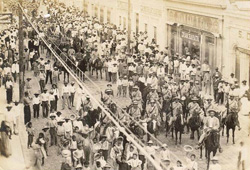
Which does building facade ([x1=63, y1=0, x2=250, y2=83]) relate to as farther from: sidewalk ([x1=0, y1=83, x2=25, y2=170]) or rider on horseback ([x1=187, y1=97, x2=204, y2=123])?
sidewalk ([x1=0, y1=83, x2=25, y2=170])

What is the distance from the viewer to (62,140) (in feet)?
42.4

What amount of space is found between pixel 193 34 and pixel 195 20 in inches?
24.4

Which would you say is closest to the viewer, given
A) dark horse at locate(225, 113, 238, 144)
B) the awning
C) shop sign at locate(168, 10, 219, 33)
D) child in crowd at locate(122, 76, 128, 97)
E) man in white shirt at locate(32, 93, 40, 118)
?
dark horse at locate(225, 113, 238, 144)

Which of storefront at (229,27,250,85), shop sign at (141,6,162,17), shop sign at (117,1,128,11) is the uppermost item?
shop sign at (117,1,128,11)

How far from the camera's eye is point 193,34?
70.0 ft

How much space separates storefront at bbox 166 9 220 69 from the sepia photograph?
5 cm

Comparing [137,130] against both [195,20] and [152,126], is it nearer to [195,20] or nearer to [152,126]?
[152,126]

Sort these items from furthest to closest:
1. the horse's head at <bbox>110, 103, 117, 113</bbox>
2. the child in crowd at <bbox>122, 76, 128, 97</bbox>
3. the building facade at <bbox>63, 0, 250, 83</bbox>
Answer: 1. the child in crowd at <bbox>122, 76, 128, 97</bbox>
2. the building facade at <bbox>63, 0, 250, 83</bbox>
3. the horse's head at <bbox>110, 103, 117, 113</bbox>

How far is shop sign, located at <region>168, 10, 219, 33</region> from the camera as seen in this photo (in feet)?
65.2

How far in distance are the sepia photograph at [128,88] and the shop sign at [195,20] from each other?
0.05 meters

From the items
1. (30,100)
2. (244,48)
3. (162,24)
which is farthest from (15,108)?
(162,24)

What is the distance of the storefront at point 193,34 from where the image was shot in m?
20.0


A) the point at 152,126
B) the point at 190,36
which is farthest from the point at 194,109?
the point at 190,36

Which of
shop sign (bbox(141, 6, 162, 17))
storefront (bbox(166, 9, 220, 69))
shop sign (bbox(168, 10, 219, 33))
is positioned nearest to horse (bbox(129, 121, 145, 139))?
storefront (bbox(166, 9, 220, 69))
